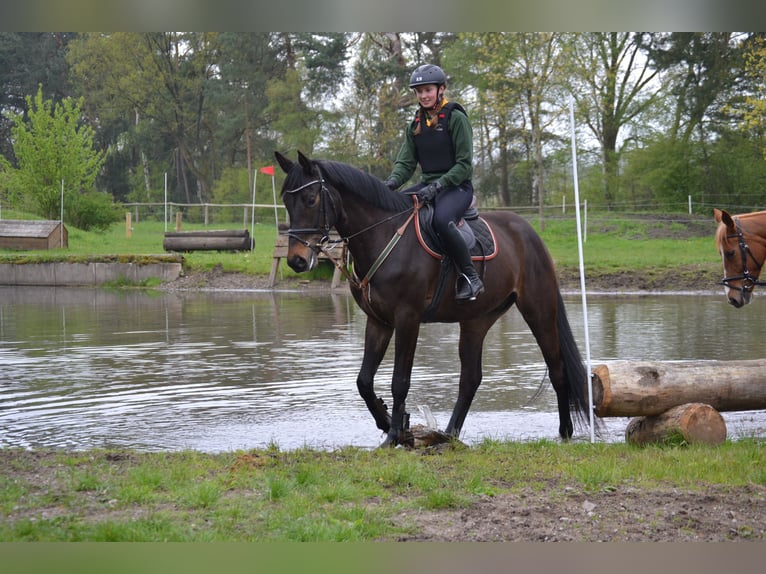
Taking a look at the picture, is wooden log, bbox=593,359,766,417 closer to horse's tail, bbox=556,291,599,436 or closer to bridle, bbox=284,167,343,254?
horse's tail, bbox=556,291,599,436

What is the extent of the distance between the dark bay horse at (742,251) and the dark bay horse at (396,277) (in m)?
1.57

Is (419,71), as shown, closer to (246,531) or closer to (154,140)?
(246,531)

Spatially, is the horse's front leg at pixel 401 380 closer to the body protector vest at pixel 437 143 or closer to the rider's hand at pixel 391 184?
the rider's hand at pixel 391 184

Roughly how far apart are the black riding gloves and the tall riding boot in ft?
1.02

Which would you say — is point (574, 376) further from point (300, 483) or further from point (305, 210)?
point (300, 483)

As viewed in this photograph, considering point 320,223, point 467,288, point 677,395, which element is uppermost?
point 320,223

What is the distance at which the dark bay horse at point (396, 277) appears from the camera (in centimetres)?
750

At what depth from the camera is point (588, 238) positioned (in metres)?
32.5

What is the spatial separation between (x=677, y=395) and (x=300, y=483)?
11.1 ft

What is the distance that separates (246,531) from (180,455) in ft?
7.08

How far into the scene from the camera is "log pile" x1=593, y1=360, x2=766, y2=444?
7508 mm

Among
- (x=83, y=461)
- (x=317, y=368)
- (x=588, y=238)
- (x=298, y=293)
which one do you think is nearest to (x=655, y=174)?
(x=588, y=238)

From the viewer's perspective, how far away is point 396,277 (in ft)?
25.6

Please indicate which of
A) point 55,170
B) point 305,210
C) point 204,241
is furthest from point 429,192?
point 55,170
